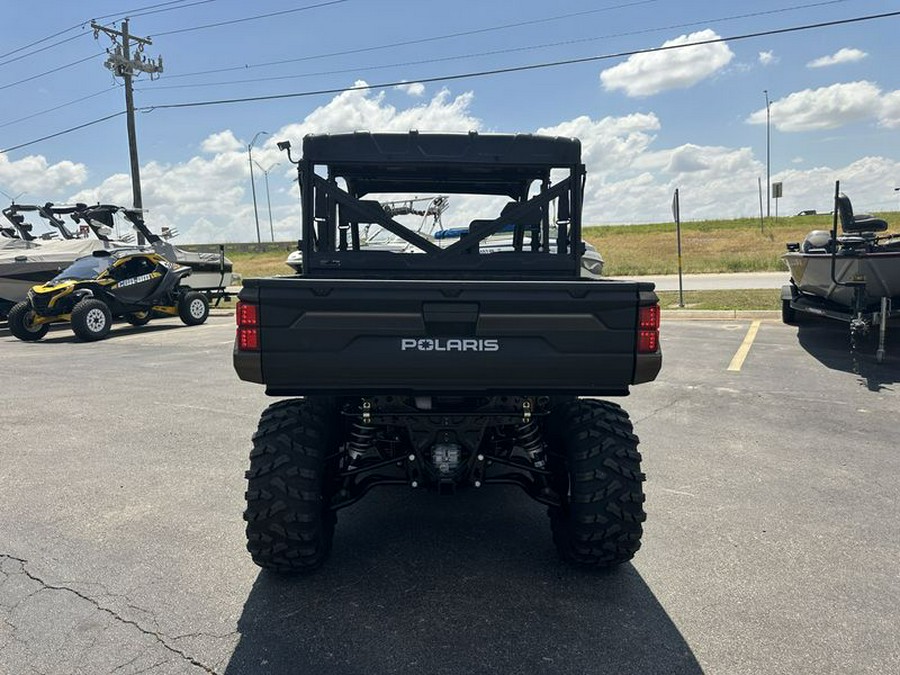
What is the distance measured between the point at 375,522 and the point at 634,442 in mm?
1587

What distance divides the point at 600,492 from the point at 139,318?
13825 millimetres

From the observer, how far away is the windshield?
12773 mm

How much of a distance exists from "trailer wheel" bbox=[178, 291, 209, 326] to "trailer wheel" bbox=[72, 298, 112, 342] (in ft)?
6.29

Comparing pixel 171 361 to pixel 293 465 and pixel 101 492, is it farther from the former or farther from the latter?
pixel 293 465

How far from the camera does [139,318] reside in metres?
14.3

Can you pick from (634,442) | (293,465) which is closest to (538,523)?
(634,442)

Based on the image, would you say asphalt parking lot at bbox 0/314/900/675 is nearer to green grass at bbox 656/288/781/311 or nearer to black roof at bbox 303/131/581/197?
black roof at bbox 303/131/581/197

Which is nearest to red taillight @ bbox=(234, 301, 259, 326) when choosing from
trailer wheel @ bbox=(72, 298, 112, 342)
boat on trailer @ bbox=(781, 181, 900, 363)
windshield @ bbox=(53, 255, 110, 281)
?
boat on trailer @ bbox=(781, 181, 900, 363)

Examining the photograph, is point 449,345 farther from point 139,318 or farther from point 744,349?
point 139,318

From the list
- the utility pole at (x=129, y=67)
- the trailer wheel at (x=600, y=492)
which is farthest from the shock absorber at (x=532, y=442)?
the utility pole at (x=129, y=67)

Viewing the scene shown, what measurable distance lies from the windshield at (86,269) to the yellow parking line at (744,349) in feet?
39.2

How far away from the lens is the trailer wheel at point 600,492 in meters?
2.90

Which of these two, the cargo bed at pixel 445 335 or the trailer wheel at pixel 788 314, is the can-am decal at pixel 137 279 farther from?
the trailer wheel at pixel 788 314

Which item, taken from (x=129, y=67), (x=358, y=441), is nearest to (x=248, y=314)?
(x=358, y=441)
